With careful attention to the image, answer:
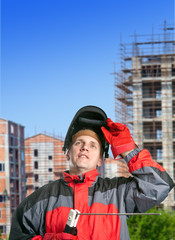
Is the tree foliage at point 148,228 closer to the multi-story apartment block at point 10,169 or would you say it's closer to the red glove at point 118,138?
the red glove at point 118,138

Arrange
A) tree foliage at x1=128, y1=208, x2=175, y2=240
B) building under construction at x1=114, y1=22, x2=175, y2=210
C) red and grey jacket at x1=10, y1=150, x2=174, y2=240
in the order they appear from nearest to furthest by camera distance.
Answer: red and grey jacket at x1=10, y1=150, x2=174, y2=240 < tree foliage at x1=128, y1=208, x2=175, y2=240 < building under construction at x1=114, y1=22, x2=175, y2=210

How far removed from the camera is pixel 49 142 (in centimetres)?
3859

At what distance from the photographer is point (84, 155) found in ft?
6.90

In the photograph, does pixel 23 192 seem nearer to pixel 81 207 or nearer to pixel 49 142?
pixel 49 142

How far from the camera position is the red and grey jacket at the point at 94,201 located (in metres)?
1.94

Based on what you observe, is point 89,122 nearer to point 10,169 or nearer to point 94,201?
point 94,201

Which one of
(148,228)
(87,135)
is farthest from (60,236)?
(148,228)

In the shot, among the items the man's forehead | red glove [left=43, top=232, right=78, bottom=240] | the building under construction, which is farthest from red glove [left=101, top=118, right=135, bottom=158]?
the building under construction

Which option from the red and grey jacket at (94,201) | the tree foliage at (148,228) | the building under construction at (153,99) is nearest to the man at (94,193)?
the red and grey jacket at (94,201)

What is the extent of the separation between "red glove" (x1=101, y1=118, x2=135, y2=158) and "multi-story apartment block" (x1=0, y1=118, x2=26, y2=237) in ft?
113

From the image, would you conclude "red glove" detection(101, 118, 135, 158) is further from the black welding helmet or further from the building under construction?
the building under construction

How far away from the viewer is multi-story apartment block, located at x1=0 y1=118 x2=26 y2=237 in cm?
3584

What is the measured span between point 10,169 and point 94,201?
35.8m

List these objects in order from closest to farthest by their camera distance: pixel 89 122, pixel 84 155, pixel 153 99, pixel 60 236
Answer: pixel 60 236
pixel 84 155
pixel 89 122
pixel 153 99
